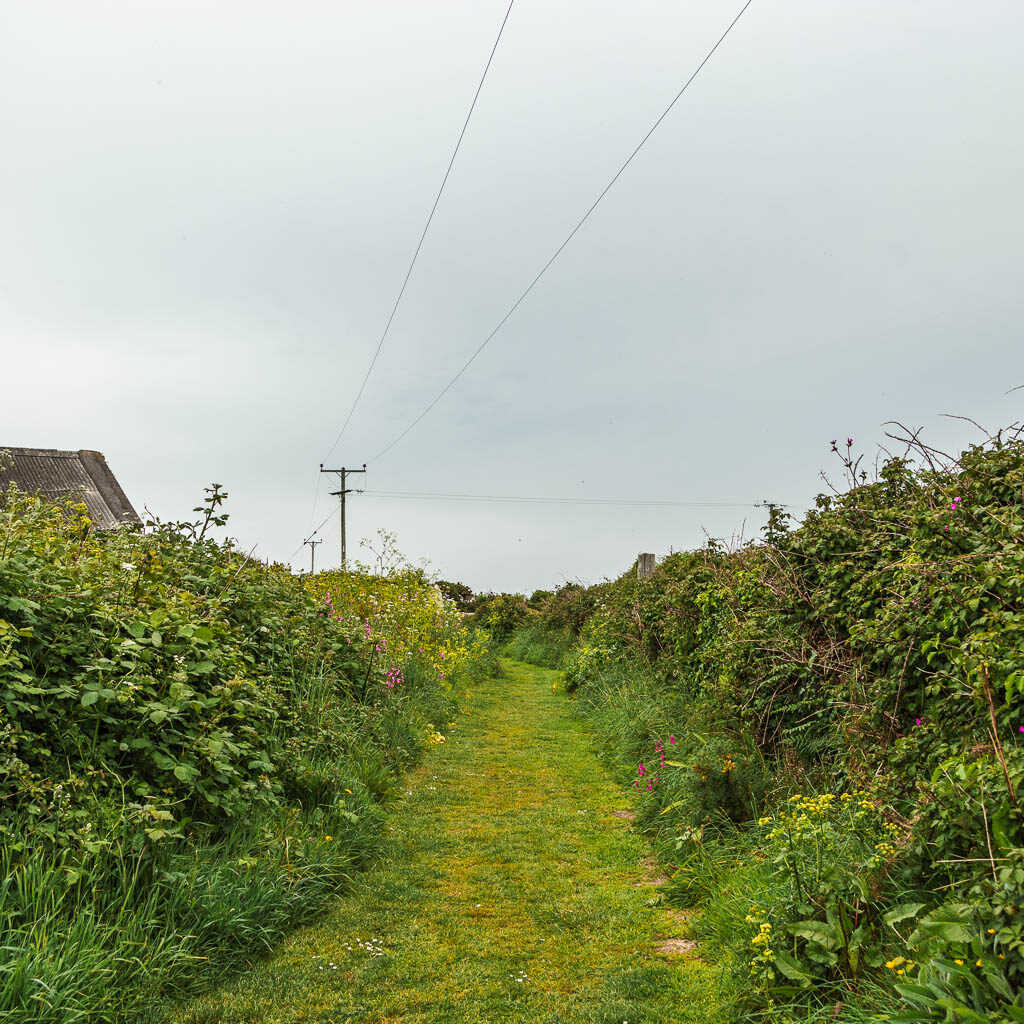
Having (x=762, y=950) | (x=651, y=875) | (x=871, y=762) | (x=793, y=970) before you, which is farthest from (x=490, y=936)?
(x=871, y=762)

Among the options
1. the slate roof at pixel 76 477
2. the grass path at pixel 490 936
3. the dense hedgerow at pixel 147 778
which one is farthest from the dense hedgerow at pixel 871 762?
the slate roof at pixel 76 477

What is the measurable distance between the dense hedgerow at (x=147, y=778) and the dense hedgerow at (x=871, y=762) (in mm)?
2517

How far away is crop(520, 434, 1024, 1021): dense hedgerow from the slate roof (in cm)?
1892

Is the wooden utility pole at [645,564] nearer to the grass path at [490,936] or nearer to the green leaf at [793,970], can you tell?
the grass path at [490,936]

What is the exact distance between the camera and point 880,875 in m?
3.22

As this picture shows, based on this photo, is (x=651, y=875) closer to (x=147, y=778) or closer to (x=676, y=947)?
(x=676, y=947)

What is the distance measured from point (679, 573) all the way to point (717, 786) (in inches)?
173

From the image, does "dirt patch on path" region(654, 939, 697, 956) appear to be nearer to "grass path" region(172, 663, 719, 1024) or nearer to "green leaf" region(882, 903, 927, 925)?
"grass path" region(172, 663, 719, 1024)

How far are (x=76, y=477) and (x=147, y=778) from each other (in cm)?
2098

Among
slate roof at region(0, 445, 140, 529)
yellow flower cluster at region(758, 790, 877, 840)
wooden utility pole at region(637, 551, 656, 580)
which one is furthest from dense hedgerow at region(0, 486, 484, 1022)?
slate roof at region(0, 445, 140, 529)

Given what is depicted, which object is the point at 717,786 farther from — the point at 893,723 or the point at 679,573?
the point at 679,573

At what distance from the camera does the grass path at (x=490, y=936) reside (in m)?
3.48

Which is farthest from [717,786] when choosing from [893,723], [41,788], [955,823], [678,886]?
[41,788]

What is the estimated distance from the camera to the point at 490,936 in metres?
4.29
